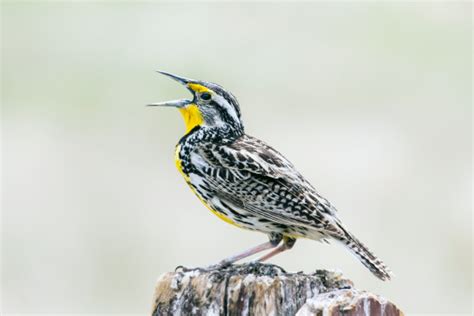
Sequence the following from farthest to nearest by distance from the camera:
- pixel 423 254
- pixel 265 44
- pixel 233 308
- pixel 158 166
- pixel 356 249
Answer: pixel 265 44
pixel 158 166
pixel 423 254
pixel 356 249
pixel 233 308

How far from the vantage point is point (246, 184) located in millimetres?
5285

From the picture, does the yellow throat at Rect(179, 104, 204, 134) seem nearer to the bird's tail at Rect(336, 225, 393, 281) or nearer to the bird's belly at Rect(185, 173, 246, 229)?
the bird's belly at Rect(185, 173, 246, 229)

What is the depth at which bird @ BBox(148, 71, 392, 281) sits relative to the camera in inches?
202

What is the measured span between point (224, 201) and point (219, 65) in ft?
23.5

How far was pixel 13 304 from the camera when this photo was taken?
814cm

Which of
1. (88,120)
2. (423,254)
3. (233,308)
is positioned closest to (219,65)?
(88,120)

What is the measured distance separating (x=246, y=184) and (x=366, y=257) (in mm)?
621

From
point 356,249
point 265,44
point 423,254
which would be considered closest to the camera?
point 356,249

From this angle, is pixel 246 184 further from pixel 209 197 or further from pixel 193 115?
pixel 193 115

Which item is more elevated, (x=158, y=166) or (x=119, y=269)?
(x=158, y=166)

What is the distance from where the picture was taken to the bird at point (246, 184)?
5121 millimetres

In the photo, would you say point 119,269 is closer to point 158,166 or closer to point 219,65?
point 158,166

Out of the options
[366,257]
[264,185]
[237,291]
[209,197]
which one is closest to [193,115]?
[209,197]

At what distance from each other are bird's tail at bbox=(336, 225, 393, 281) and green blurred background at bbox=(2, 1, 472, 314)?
0.51 m
